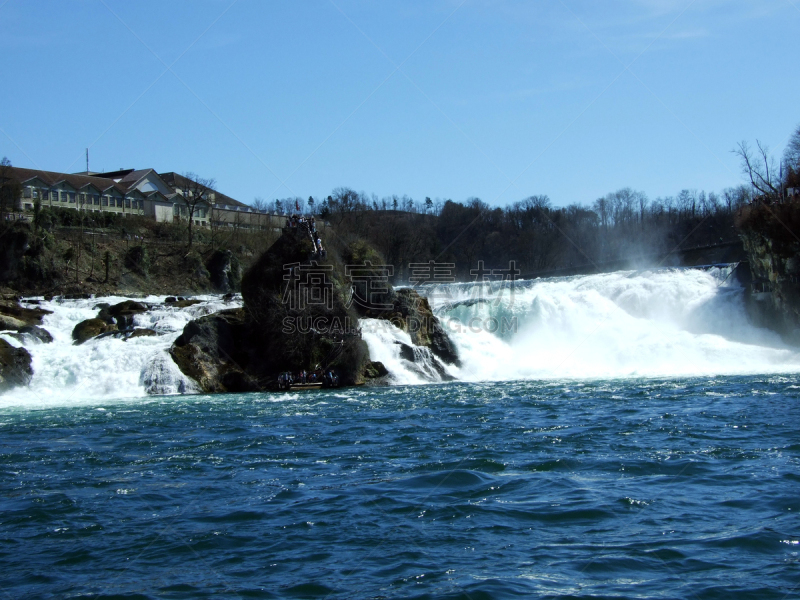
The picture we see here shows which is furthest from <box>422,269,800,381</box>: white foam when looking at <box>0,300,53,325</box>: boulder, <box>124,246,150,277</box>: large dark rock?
<box>124,246,150,277</box>: large dark rock

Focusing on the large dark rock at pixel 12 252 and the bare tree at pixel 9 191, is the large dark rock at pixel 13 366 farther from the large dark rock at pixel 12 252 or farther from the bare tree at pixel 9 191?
the bare tree at pixel 9 191

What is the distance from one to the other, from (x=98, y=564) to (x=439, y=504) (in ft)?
16.4

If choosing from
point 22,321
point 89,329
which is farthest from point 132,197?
point 89,329

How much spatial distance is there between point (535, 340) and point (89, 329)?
21.5m

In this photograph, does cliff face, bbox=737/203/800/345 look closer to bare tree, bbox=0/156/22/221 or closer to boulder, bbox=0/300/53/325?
boulder, bbox=0/300/53/325

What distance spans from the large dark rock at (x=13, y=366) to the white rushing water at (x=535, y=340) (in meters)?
0.33

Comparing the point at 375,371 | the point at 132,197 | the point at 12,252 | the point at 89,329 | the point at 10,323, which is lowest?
the point at 375,371

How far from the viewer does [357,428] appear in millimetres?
19781

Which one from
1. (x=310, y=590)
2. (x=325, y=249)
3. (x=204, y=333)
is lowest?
(x=310, y=590)

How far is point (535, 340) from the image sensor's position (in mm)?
39469

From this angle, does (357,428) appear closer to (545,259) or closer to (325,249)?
(325,249)

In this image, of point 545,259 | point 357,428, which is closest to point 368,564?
point 357,428

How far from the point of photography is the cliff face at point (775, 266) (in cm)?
3872

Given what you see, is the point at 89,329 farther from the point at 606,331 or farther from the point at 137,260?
the point at 137,260
